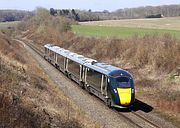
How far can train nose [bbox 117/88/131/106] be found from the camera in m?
21.8

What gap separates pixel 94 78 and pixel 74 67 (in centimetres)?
719

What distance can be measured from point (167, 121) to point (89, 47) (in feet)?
131

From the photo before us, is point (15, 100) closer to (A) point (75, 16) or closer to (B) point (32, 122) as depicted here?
(B) point (32, 122)

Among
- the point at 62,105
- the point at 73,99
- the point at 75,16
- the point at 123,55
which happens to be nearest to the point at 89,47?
the point at 123,55

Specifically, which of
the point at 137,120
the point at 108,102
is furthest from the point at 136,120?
the point at 108,102

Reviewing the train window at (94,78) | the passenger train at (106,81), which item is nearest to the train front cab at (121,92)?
the passenger train at (106,81)

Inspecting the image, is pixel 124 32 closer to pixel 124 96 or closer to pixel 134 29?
pixel 134 29

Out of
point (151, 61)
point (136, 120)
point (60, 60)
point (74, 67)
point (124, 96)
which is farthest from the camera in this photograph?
point (60, 60)

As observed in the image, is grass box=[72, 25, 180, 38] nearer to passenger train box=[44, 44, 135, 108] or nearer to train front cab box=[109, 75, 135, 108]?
passenger train box=[44, 44, 135, 108]

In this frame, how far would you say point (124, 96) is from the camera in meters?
21.9

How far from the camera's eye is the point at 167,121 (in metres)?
20.1

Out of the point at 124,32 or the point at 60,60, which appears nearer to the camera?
the point at 60,60

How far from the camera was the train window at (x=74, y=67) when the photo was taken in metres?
31.1

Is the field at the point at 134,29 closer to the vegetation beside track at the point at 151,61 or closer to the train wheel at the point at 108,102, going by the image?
the vegetation beside track at the point at 151,61
